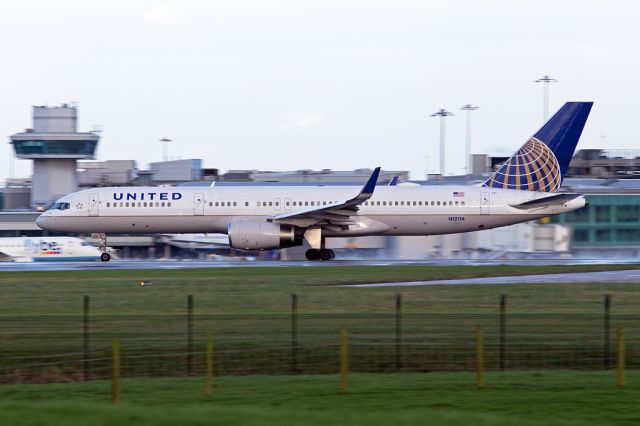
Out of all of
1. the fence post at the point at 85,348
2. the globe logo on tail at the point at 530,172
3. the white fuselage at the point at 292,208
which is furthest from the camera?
the globe logo on tail at the point at 530,172

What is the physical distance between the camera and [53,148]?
77062 millimetres

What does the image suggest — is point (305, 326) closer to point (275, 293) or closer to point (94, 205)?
point (275, 293)

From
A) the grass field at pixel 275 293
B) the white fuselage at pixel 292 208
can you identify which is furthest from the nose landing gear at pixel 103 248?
the grass field at pixel 275 293

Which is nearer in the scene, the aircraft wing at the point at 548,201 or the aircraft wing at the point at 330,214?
the aircraft wing at the point at 330,214

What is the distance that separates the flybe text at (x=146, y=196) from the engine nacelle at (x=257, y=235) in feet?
11.5

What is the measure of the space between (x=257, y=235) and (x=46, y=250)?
924 inches

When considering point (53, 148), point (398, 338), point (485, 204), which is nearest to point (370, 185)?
point (485, 204)

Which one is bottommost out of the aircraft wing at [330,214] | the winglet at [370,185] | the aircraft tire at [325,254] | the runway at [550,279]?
the runway at [550,279]

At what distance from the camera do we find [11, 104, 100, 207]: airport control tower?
7681 cm

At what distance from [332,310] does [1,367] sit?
8627mm

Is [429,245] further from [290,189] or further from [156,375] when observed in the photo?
[156,375]

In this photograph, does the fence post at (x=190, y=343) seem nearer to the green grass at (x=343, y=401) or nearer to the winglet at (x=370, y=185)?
the green grass at (x=343, y=401)

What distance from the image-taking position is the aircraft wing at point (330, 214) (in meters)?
42.1

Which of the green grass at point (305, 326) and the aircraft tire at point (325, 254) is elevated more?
the aircraft tire at point (325, 254)
